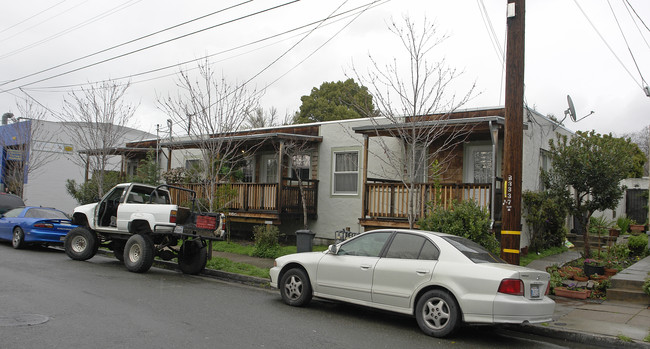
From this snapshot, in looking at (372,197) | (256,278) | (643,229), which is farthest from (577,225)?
(256,278)

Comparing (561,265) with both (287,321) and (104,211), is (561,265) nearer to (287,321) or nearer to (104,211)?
(287,321)

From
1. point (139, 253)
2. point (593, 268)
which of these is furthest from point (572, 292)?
point (139, 253)

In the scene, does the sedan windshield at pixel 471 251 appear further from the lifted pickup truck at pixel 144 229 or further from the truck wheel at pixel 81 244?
the truck wheel at pixel 81 244

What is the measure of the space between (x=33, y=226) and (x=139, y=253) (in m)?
5.14

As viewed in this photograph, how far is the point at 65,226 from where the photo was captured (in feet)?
47.8

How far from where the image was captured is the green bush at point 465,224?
1027cm

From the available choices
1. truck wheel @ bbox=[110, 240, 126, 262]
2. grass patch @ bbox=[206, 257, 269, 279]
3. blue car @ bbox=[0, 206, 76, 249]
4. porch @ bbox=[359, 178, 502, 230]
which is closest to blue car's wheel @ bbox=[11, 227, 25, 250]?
blue car @ bbox=[0, 206, 76, 249]

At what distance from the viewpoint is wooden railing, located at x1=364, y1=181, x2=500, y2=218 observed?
41.5 ft

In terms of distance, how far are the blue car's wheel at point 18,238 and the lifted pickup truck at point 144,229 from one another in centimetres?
276

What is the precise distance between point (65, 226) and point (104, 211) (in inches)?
124

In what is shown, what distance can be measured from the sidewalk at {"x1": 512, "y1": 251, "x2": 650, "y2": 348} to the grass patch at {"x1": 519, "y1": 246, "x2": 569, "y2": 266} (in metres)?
3.22

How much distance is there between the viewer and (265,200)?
55.0 ft

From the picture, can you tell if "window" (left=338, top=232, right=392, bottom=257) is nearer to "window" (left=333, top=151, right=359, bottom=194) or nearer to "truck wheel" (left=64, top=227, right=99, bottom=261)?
"truck wheel" (left=64, top=227, right=99, bottom=261)

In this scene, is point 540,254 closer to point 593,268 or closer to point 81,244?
point 593,268
